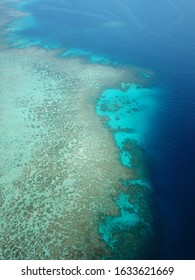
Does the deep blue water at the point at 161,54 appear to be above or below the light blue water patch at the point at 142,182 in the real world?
above

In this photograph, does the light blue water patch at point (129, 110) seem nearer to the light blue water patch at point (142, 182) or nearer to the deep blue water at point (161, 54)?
the deep blue water at point (161, 54)

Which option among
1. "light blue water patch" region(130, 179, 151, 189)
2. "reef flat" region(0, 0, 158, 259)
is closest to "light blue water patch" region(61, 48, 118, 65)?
"reef flat" region(0, 0, 158, 259)

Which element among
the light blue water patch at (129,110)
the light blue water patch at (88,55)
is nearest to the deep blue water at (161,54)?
the light blue water patch at (129,110)

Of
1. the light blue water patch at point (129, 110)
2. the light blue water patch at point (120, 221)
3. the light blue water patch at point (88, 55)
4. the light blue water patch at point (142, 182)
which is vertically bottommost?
the light blue water patch at point (120, 221)

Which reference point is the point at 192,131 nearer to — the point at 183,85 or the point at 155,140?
the point at 155,140

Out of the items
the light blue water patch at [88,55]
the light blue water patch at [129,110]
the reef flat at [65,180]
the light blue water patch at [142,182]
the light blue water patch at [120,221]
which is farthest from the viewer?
the light blue water patch at [88,55]

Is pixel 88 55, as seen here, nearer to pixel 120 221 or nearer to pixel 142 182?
pixel 142 182

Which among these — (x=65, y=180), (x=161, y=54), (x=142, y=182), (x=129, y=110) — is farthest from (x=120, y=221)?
(x=161, y=54)
